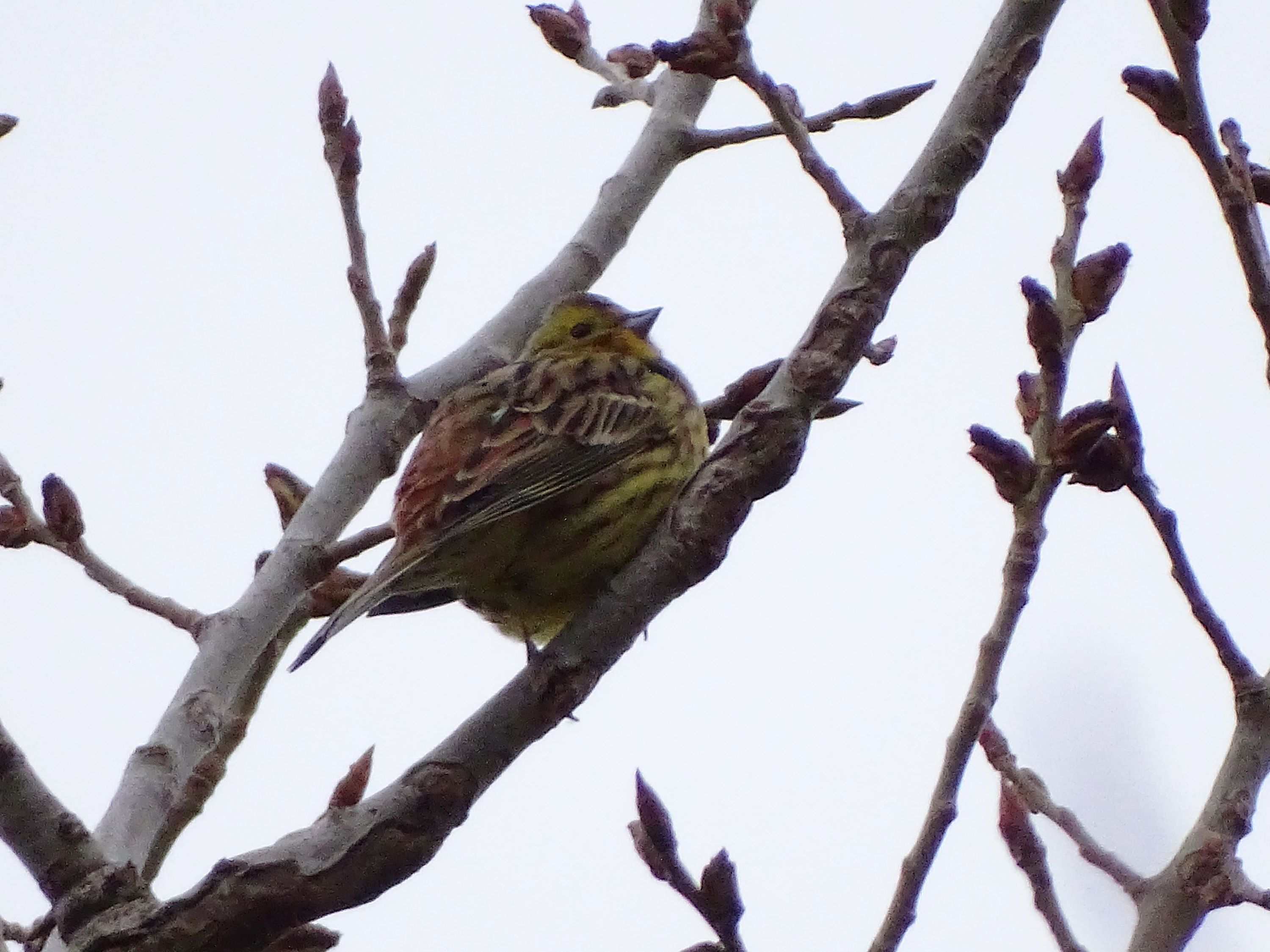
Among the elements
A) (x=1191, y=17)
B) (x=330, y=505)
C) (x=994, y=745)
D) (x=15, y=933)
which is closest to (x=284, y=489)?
(x=330, y=505)

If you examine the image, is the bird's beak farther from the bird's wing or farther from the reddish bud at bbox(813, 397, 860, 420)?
the reddish bud at bbox(813, 397, 860, 420)

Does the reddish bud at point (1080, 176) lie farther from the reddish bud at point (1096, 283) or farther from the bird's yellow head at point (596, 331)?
the bird's yellow head at point (596, 331)

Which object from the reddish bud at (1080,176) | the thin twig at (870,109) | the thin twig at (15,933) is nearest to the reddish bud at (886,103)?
the thin twig at (870,109)

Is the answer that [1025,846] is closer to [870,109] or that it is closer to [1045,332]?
[1045,332]

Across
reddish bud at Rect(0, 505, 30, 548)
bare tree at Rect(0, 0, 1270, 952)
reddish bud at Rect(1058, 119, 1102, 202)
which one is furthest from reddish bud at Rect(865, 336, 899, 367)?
reddish bud at Rect(0, 505, 30, 548)

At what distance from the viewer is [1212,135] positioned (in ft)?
8.18

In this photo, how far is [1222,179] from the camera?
8.10ft

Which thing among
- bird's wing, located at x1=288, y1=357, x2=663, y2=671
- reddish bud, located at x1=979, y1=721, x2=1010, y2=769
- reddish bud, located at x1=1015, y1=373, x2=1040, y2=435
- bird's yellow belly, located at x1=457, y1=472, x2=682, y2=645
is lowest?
reddish bud, located at x1=979, y1=721, x2=1010, y2=769

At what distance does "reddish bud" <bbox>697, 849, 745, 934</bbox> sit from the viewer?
269cm

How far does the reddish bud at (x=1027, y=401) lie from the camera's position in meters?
2.99

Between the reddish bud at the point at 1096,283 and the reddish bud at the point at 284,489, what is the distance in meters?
2.43

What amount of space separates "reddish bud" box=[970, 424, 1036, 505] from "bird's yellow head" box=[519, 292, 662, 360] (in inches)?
126

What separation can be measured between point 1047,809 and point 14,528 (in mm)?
2785

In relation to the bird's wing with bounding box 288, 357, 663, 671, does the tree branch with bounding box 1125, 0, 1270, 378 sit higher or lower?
lower
